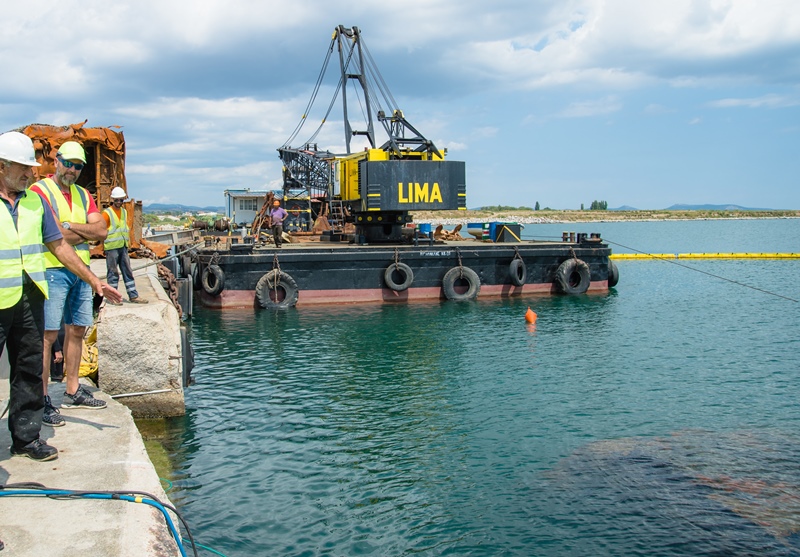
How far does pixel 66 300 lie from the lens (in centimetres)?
660

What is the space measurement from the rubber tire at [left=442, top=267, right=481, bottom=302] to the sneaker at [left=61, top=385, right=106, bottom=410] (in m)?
15.2

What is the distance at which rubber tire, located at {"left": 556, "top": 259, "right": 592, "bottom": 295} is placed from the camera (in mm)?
22828

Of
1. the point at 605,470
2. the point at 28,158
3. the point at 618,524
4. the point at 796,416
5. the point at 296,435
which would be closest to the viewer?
the point at 28,158

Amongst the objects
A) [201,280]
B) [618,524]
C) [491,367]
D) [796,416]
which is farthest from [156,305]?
[201,280]

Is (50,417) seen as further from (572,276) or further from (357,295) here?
(572,276)

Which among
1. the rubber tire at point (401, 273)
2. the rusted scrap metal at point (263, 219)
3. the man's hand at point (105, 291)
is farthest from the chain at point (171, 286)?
the man's hand at point (105, 291)

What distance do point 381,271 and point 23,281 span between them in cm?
1627

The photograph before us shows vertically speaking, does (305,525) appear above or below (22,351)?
below

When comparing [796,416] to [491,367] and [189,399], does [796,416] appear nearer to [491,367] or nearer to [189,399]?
[491,367]

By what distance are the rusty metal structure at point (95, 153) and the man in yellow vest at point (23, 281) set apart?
11.5 metres

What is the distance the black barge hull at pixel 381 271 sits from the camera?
786 inches

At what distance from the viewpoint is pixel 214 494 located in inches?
286

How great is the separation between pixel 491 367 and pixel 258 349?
5159 mm

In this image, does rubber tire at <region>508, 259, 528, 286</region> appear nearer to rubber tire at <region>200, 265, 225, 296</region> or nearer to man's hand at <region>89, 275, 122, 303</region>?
rubber tire at <region>200, 265, 225, 296</region>
